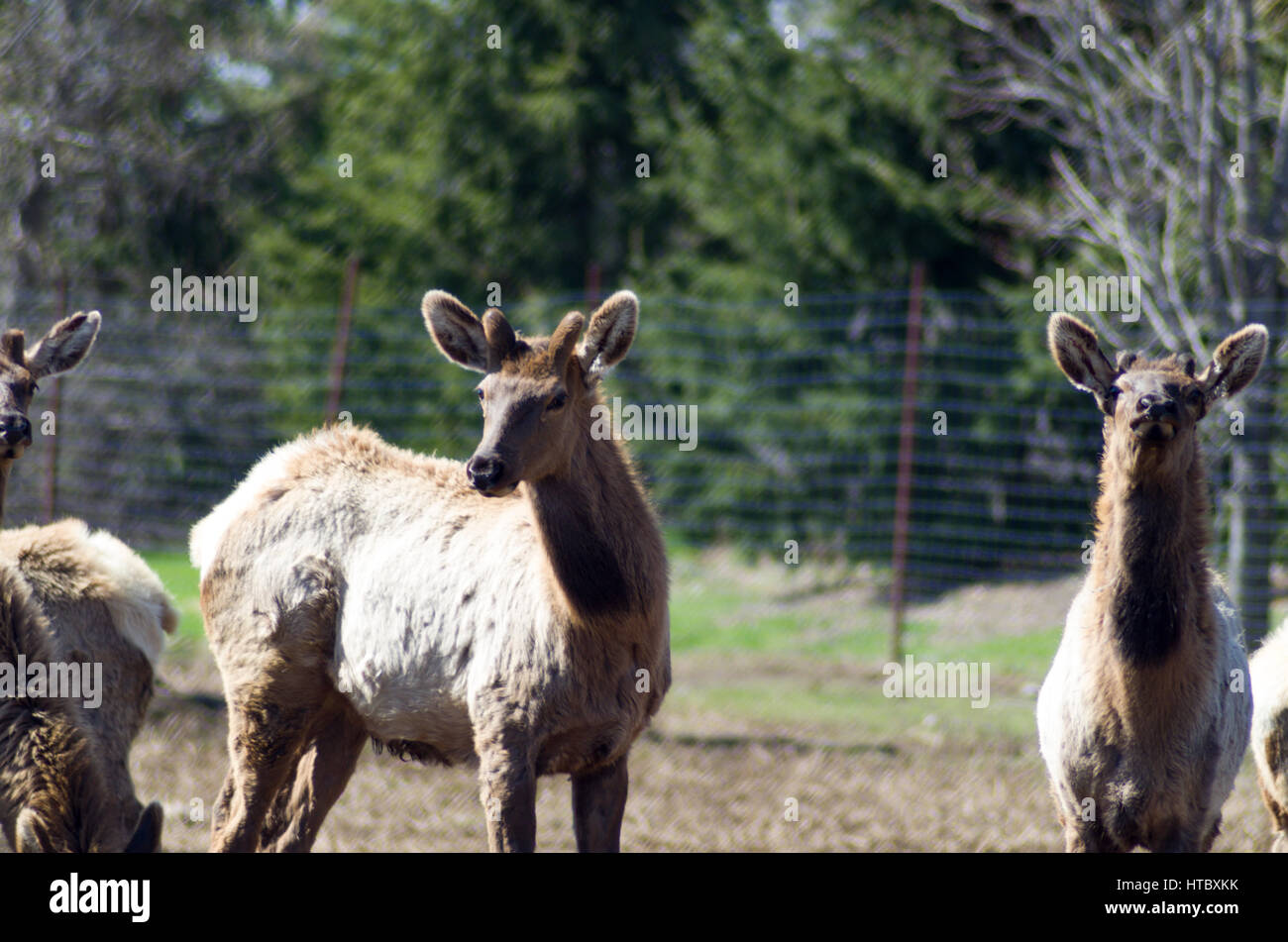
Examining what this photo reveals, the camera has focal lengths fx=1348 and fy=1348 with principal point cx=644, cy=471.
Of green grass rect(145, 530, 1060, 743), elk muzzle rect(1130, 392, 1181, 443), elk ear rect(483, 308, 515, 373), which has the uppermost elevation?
elk ear rect(483, 308, 515, 373)

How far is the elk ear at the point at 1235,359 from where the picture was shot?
16.0 feet

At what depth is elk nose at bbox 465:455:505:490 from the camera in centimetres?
461

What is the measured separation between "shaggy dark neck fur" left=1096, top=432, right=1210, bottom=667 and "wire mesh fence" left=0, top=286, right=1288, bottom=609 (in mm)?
6015

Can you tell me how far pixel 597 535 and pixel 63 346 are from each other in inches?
109

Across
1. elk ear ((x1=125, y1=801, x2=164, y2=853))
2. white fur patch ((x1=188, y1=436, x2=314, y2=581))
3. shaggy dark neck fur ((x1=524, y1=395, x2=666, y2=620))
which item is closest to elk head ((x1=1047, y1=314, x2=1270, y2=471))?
shaggy dark neck fur ((x1=524, y1=395, x2=666, y2=620))

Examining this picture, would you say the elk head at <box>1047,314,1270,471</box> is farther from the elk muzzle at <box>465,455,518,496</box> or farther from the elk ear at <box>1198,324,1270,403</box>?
the elk muzzle at <box>465,455,518,496</box>

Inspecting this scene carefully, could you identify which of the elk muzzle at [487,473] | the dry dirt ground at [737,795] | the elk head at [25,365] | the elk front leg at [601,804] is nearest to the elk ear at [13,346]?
the elk head at [25,365]

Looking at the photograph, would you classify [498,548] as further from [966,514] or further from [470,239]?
[470,239]

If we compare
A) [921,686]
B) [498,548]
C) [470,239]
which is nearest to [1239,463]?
[921,686]

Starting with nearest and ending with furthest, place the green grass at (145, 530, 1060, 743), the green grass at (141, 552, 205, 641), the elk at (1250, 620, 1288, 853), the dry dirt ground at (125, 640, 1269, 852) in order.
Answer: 1. the elk at (1250, 620, 1288, 853)
2. the dry dirt ground at (125, 640, 1269, 852)
3. the green grass at (145, 530, 1060, 743)
4. the green grass at (141, 552, 205, 641)

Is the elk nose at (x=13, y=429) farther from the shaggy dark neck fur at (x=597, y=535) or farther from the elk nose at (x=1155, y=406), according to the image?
the elk nose at (x=1155, y=406)

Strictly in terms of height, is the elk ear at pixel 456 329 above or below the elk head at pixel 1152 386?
above

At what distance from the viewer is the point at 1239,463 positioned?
8.66m

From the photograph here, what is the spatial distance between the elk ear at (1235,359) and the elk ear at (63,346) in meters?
4.62
